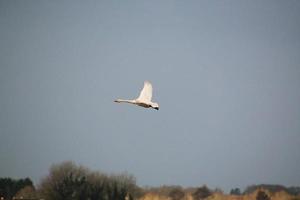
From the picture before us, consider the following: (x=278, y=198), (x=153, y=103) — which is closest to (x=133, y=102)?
(x=153, y=103)

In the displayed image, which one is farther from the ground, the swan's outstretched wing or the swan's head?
the swan's outstretched wing

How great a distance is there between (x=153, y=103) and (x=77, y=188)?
177 ft

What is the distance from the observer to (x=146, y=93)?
38.8 m

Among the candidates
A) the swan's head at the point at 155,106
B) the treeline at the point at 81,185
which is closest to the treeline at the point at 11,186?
the treeline at the point at 81,185

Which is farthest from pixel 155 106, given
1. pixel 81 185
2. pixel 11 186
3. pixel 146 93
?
pixel 11 186

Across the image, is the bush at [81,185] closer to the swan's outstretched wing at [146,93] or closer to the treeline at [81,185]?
the treeline at [81,185]

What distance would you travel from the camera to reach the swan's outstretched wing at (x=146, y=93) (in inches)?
1523

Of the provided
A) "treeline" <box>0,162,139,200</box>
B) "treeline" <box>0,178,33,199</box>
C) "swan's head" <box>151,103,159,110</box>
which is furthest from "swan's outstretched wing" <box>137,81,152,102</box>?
"treeline" <box>0,178,33,199</box>

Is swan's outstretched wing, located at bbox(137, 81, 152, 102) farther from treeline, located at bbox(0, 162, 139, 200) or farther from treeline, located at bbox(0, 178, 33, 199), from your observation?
treeline, located at bbox(0, 178, 33, 199)

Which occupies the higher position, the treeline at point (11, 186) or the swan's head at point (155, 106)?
the treeline at point (11, 186)

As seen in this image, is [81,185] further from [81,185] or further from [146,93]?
[146,93]

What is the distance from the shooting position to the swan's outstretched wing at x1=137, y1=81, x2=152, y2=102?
3869 centimetres

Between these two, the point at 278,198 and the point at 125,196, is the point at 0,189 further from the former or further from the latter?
the point at 278,198

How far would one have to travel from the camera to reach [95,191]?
87.1 m
